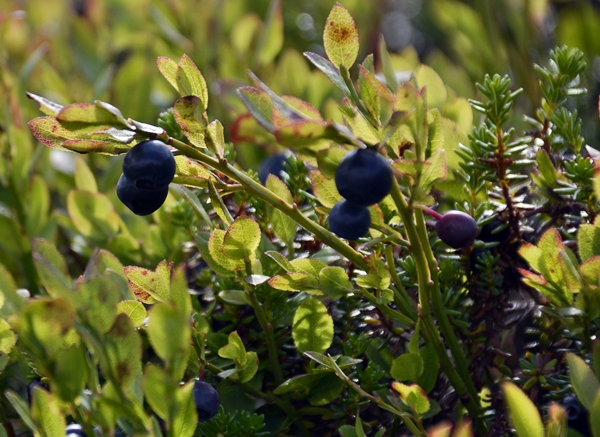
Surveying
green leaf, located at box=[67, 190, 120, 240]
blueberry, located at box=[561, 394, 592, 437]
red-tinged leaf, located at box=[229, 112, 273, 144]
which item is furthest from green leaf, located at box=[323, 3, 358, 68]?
green leaf, located at box=[67, 190, 120, 240]

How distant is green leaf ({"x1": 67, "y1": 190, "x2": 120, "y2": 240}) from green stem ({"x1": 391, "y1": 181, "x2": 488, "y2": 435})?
0.55 m

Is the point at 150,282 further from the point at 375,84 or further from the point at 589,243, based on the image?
the point at 589,243

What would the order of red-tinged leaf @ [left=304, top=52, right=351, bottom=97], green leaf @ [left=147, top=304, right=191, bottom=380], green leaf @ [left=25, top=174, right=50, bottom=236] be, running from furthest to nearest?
green leaf @ [left=25, top=174, right=50, bottom=236]
red-tinged leaf @ [left=304, top=52, right=351, bottom=97]
green leaf @ [left=147, top=304, right=191, bottom=380]

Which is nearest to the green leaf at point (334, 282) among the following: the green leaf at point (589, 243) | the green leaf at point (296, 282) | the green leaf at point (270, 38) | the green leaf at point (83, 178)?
the green leaf at point (296, 282)

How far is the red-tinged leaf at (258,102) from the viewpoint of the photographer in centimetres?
59

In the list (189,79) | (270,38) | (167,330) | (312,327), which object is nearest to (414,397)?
(312,327)

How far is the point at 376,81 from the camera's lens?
2.05ft

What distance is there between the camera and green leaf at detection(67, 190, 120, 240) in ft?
3.55

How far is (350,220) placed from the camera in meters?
0.62

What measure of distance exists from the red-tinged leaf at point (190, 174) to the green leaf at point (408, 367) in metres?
0.25

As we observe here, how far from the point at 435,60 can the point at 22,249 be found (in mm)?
914

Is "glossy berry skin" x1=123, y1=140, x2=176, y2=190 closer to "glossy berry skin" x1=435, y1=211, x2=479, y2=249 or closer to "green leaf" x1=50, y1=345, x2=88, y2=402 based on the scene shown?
"green leaf" x1=50, y1=345, x2=88, y2=402

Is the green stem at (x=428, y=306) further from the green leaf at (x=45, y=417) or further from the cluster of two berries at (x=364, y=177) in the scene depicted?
the green leaf at (x=45, y=417)

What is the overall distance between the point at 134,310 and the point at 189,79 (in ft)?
0.78
